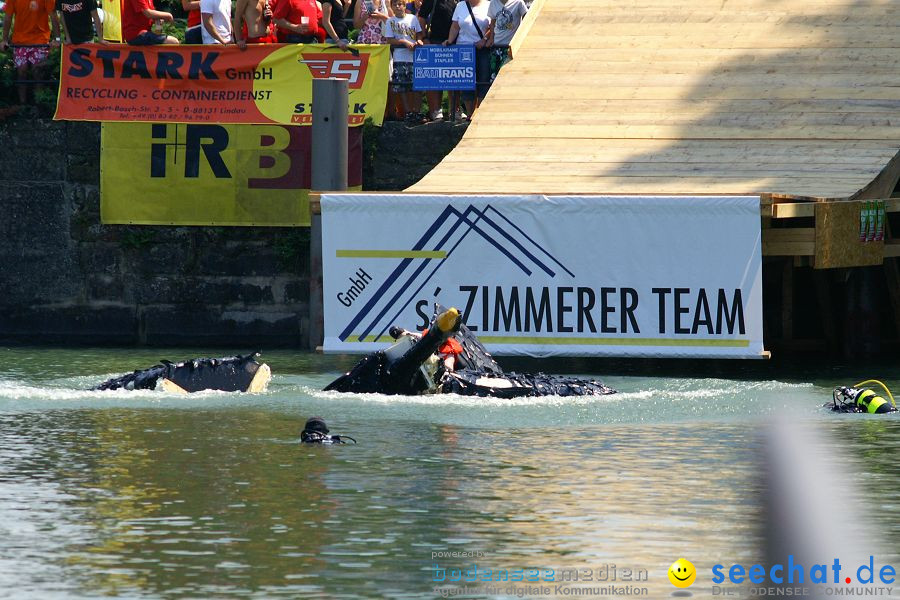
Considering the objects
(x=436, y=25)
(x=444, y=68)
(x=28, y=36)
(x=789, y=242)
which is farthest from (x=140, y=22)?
(x=789, y=242)

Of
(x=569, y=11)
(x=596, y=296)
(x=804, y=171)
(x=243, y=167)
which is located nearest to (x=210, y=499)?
(x=596, y=296)

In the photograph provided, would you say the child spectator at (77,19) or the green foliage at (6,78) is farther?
the green foliage at (6,78)

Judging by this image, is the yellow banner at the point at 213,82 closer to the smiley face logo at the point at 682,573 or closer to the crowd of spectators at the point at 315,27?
the crowd of spectators at the point at 315,27

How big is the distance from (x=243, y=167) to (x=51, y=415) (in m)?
9.42

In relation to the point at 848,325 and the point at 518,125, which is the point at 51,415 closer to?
the point at 518,125

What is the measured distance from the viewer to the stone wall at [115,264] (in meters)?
27.1

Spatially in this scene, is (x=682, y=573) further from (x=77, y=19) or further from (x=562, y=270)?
(x=77, y=19)

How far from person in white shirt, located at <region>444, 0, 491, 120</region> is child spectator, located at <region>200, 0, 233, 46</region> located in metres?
3.21

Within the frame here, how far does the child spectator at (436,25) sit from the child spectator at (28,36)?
5.47 m

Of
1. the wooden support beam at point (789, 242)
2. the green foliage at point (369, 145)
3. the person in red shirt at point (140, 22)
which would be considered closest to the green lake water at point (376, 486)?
the wooden support beam at point (789, 242)

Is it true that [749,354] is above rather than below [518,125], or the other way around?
below

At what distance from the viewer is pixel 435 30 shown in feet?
88.7

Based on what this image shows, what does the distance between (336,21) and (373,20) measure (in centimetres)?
77

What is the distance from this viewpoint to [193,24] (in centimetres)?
2731
